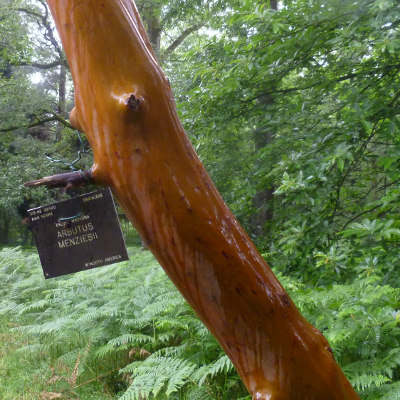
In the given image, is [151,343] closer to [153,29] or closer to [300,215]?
[300,215]

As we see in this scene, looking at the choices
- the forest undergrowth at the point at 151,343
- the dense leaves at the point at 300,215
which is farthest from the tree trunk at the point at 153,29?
the forest undergrowth at the point at 151,343

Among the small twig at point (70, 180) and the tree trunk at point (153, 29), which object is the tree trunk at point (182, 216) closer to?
the small twig at point (70, 180)

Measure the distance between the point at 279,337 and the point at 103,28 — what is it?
3.52ft

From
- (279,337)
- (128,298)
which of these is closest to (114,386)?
(128,298)

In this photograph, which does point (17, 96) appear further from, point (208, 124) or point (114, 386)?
point (114, 386)

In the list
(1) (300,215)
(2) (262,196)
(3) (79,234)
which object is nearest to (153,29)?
(2) (262,196)

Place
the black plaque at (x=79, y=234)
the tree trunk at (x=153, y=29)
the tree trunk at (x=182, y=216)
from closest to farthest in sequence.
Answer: the tree trunk at (x=182, y=216), the black plaque at (x=79, y=234), the tree trunk at (x=153, y=29)

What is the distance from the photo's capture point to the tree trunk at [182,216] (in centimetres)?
95

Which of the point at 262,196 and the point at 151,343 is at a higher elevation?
the point at 262,196

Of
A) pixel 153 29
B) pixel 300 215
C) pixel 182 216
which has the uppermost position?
pixel 153 29

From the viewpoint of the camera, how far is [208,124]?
3197 millimetres

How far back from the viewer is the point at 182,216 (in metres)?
0.95

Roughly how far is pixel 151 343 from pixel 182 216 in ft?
8.38

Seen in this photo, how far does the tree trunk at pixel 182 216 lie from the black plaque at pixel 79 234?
0.51 ft
